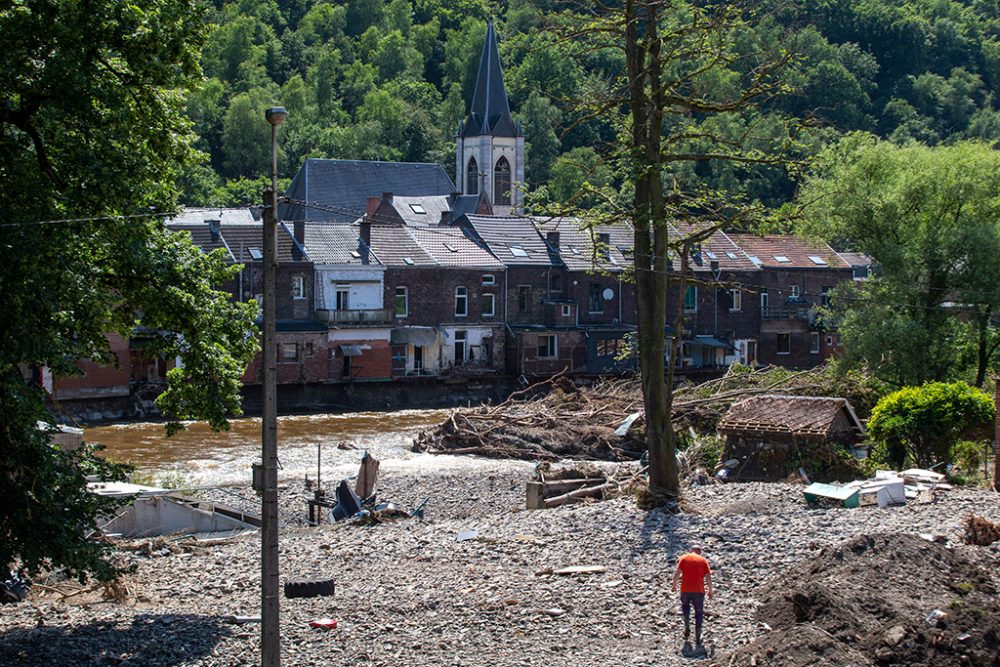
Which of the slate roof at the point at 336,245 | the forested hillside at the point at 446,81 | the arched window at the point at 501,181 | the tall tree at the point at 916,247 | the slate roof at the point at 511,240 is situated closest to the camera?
the tall tree at the point at 916,247

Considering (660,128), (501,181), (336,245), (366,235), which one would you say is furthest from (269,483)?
(501,181)

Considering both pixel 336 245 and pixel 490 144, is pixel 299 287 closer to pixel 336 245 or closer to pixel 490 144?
A: pixel 336 245

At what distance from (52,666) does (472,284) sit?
144ft

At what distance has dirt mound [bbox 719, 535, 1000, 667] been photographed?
14.1 metres

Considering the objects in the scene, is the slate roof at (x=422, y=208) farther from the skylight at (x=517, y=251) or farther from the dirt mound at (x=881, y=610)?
the dirt mound at (x=881, y=610)

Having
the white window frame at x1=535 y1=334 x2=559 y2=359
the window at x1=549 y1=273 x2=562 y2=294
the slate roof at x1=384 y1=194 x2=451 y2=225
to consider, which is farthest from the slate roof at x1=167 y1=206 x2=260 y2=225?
the window at x1=549 y1=273 x2=562 y2=294

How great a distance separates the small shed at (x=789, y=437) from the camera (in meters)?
28.1

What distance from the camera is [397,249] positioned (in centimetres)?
5706

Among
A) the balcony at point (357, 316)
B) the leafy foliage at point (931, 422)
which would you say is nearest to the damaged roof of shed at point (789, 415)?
the leafy foliage at point (931, 422)

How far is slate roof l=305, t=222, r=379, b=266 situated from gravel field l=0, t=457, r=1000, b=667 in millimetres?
30734

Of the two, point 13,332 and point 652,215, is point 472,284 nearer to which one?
point 652,215

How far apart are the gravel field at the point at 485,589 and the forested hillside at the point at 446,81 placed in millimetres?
65932

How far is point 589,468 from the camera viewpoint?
29922 mm

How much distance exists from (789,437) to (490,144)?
2500 inches
